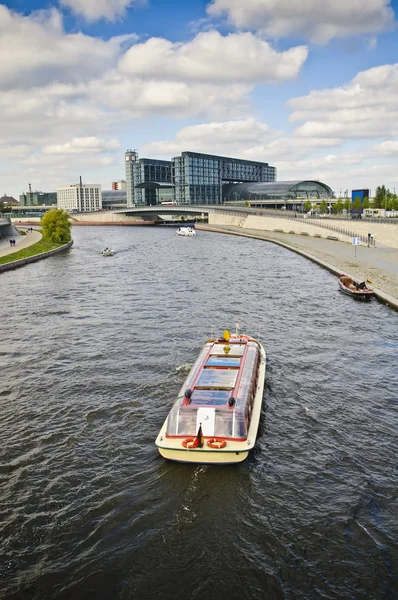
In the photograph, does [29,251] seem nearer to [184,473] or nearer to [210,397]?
[210,397]

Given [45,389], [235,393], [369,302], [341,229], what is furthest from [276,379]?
[341,229]

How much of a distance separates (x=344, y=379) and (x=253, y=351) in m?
4.68

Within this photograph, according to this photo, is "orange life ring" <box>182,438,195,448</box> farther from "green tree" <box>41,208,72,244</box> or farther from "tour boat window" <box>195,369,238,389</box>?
"green tree" <box>41,208,72,244</box>

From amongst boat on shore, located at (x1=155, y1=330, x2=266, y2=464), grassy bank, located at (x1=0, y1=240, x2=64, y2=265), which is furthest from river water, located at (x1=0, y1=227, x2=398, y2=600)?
grassy bank, located at (x1=0, y1=240, x2=64, y2=265)

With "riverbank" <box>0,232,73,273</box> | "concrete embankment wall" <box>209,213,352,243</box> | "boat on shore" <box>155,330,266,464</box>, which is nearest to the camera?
"boat on shore" <box>155,330,266,464</box>

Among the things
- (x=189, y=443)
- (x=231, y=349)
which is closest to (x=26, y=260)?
(x=231, y=349)

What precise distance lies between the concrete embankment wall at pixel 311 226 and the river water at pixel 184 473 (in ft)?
157

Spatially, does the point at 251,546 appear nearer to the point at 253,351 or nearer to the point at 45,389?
the point at 253,351

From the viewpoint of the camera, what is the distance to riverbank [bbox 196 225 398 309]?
1905 inches

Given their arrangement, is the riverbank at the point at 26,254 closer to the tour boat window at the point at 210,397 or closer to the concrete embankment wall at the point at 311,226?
the concrete embankment wall at the point at 311,226

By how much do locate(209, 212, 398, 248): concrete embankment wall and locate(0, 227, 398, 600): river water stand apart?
47770 mm

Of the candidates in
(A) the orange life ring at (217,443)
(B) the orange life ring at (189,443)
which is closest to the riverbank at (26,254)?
(B) the orange life ring at (189,443)

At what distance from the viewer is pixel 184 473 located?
58.0 ft

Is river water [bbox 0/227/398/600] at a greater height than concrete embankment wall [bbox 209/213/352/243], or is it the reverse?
concrete embankment wall [bbox 209/213/352/243]
